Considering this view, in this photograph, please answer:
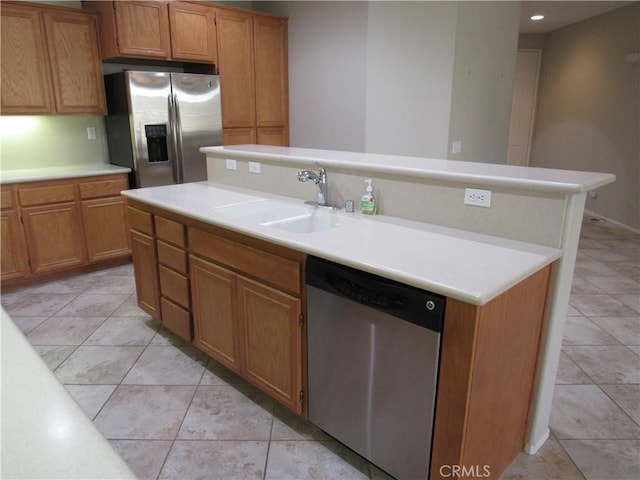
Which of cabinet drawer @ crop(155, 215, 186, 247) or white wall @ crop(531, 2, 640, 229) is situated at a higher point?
white wall @ crop(531, 2, 640, 229)

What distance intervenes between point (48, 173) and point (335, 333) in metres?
3.25

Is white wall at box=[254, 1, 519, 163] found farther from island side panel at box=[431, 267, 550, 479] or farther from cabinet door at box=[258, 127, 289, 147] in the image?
island side panel at box=[431, 267, 550, 479]

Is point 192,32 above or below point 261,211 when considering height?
above

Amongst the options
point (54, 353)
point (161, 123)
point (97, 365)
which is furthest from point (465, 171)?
point (161, 123)

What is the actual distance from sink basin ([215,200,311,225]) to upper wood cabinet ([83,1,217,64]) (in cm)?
230

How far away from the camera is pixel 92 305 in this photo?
344 centimetres

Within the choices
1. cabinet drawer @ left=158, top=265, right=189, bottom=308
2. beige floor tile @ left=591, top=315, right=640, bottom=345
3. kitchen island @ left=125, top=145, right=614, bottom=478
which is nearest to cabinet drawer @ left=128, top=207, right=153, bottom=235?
kitchen island @ left=125, top=145, right=614, bottom=478

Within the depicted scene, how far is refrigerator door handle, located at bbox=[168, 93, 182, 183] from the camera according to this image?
13.4ft

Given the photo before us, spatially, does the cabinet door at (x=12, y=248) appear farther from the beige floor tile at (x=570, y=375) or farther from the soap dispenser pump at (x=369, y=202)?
the beige floor tile at (x=570, y=375)

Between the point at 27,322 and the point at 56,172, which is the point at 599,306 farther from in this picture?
the point at 56,172

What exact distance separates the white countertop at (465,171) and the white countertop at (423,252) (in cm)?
23

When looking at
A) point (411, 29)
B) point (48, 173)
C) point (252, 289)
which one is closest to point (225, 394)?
point (252, 289)

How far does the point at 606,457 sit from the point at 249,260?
1.76 meters

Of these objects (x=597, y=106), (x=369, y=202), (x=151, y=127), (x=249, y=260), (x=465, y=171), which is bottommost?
(x=249, y=260)
